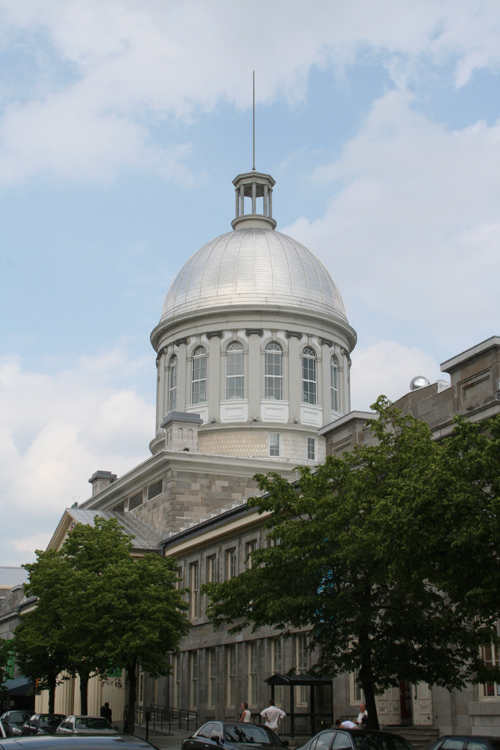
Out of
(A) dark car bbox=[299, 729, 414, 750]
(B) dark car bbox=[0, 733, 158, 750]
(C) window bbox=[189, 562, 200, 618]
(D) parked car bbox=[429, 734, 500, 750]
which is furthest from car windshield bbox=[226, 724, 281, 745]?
(C) window bbox=[189, 562, 200, 618]

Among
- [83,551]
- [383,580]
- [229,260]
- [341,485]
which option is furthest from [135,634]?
[229,260]

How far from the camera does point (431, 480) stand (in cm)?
1773

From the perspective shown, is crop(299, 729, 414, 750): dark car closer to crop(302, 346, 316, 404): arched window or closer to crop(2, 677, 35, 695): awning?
crop(302, 346, 316, 404): arched window

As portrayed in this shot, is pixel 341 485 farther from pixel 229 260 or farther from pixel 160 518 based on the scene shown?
pixel 229 260

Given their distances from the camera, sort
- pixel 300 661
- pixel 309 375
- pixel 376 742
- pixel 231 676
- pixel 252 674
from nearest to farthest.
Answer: pixel 376 742 < pixel 300 661 < pixel 252 674 < pixel 231 676 < pixel 309 375

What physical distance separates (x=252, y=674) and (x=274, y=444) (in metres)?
23.1

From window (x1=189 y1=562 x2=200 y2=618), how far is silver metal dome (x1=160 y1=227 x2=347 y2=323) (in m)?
21.6

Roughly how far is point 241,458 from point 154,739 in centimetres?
2069

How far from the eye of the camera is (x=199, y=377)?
64.0 metres

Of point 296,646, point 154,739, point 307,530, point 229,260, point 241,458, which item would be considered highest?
point 229,260

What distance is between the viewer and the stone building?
4331 cm

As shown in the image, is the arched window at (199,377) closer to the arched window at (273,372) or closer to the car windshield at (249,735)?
the arched window at (273,372)

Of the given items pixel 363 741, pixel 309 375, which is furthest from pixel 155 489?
pixel 363 741

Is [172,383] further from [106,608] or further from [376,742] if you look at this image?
[376,742]
